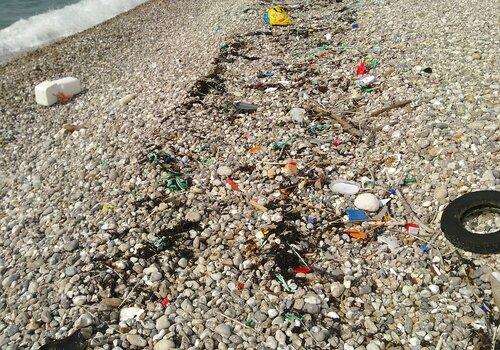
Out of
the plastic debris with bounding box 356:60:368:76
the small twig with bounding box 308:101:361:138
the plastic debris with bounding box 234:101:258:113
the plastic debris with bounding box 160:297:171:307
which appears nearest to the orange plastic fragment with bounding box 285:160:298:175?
the small twig with bounding box 308:101:361:138

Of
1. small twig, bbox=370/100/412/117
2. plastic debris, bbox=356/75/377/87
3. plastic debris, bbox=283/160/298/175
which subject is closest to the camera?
plastic debris, bbox=283/160/298/175

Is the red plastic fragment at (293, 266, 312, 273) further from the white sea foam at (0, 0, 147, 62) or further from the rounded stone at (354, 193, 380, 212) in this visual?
the white sea foam at (0, 0, 147, 62)

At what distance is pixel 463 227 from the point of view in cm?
555

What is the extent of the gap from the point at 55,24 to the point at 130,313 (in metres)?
18.8

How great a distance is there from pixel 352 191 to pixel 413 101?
9.25 ft

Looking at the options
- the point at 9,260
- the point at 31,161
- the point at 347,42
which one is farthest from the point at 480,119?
the point at 31,161

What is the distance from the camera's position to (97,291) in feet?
17.9

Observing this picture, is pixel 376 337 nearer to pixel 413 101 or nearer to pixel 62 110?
pixel 413 101

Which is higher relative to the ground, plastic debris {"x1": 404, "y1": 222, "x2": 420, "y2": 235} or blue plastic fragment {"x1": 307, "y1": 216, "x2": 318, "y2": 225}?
blue plastic fragment {"x1": 307, "y1": 216, "x2": 318, "y2": 225}

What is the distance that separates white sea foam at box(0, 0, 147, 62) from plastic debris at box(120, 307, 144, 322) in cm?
1494

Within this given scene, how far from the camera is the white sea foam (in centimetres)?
1809

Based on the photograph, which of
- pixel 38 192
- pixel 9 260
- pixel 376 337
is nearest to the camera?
pixel 376 337

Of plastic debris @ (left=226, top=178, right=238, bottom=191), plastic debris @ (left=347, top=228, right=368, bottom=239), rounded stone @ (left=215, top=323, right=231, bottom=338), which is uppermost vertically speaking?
rounded stone @ (left=215, top=323, right=231, bottom=338)

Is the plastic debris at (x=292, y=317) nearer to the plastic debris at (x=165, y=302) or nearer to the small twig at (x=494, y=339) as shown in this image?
the plastic debris at (x=165, y=302)
